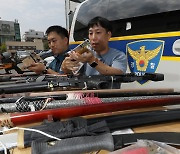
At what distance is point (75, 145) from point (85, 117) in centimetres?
34

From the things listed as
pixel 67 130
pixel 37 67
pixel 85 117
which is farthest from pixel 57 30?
pixel 67 130

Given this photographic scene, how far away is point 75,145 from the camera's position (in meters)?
0.71

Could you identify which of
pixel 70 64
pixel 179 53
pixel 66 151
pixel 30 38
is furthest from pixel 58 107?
pixel 30 38

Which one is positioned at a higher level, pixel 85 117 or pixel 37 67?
pixel 37 67

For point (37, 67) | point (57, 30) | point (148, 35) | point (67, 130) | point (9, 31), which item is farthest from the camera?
point (9, 31)

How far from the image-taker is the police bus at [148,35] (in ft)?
6.24

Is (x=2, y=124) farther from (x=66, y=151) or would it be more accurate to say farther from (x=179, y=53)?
(x=179, y=53)

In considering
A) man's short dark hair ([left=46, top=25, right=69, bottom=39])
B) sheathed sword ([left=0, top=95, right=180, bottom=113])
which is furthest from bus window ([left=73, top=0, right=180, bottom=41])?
sheathed sword ([left=0, top=95, right=180, bottom=113])

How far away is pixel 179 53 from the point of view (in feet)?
6.03

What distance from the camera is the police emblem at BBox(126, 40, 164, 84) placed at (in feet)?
6.73

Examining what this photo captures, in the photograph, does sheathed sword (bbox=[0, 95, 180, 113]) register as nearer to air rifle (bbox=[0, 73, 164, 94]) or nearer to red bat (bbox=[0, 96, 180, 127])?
red bat (bbox=[0, 96, 180, 127])

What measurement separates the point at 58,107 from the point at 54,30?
5.53 feet

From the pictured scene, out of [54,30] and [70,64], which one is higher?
[54,30]

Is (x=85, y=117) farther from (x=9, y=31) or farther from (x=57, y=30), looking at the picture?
(x=9, y=31)
